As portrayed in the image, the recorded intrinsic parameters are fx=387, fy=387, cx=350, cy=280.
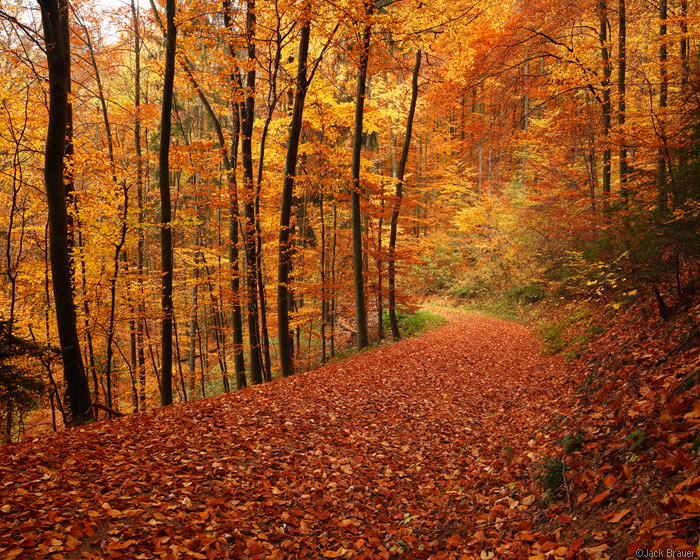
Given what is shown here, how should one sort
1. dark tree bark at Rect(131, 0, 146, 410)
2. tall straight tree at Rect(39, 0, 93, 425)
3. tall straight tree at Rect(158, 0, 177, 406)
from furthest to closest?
dark tree bark at Rect(131, 0, 146, 410), tall straight tree at Rect(158, 0, 177, 406), tall straight tree at Rect(39, 0, 93, 425)

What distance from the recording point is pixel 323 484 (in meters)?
4.58

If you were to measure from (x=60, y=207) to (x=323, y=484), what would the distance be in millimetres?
5816

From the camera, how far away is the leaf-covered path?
11.0 ft

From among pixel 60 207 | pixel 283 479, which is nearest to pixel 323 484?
pixel 283 479

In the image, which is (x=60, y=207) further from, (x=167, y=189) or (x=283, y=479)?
(x=283, y=479)

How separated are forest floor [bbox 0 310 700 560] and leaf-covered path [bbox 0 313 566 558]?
2 centimetres

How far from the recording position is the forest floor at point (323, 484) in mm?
3129

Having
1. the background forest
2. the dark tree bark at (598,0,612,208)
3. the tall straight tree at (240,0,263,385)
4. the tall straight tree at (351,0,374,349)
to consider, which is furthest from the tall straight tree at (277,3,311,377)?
the dark tree bark at (598,0,612,208)

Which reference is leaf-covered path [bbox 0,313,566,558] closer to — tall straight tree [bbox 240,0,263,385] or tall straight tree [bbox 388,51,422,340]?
tall straight tree [bbox 240,0,263,385]

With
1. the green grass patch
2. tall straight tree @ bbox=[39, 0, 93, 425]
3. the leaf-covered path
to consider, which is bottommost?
the green grass patch

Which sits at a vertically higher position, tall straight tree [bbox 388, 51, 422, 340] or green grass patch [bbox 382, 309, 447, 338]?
tall straight tree [bbox 388, 51, 422, 340]

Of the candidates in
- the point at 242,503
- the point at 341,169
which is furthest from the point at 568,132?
the point at 242,503

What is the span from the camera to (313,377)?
9148 mm

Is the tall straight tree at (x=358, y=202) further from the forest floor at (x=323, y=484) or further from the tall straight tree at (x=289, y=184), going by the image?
the forest floor at (x=323, y=484)
